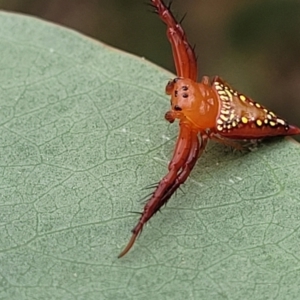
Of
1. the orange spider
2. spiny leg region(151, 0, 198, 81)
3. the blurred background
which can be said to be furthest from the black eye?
the blurred background

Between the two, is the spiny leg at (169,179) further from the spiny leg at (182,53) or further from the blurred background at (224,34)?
the blurred background at (224,34)

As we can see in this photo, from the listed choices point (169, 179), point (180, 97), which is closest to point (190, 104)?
point (180, 97)

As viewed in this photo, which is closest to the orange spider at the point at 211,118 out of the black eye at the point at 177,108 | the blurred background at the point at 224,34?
the black eye at the point at 177,108

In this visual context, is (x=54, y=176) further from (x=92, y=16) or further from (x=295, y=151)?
(x=92, y=16)

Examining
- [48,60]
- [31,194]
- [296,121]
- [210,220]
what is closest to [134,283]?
[210,220]

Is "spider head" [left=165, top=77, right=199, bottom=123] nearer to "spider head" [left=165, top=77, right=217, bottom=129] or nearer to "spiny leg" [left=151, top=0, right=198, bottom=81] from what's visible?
"spider head" [left=165, top=77, right=217, bottom=129]

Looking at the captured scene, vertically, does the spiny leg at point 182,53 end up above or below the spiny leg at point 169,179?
above
